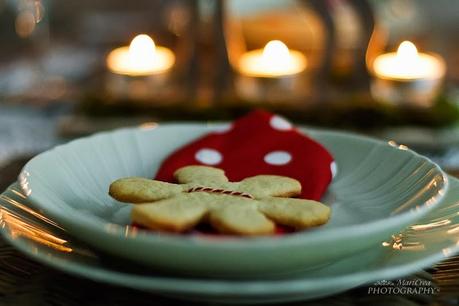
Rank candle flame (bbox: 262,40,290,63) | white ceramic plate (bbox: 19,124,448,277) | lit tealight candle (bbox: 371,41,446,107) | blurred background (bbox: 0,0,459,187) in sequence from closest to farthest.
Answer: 1. white ceramic plate (bbox: 19,124,448,277)
2. blurred background (bbox: 0,0,459,187)
3. lit tealight candle (bbox: 371,41,446,107)
4. candle flame (bbox: 262,40,290,63)

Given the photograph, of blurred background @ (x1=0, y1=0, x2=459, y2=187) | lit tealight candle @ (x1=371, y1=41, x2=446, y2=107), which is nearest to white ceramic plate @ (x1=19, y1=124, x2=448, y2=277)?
blurred background @ (x1=0, y1=0, x2=459, y2=187)

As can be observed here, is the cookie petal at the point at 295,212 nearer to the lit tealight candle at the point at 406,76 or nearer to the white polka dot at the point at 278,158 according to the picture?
the white polka dot at the point at 278,158

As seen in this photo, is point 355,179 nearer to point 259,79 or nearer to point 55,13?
point 259,79

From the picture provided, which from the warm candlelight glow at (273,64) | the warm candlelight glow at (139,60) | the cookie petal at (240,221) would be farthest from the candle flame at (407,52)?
the cookie petal at (240,221)

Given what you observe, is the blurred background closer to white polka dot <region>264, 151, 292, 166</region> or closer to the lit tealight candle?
the lit tealight candle

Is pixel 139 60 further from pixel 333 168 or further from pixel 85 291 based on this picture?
pixel 85 291

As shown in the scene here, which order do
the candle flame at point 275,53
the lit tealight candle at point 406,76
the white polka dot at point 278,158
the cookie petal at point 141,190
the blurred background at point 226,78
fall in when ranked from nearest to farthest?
the cookie petal at point 141,190 → the white polka dot at point 278,158 → the blurred background at point 226,78 → the lit tealight candle at point 406,76 → the candle flame at point 275,53
